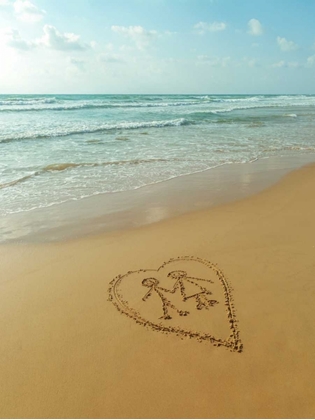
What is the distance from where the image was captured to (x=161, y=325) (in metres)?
3.21

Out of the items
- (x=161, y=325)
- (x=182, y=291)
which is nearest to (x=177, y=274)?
(x=182, y=291)

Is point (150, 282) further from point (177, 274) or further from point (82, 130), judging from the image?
point (82, 130)

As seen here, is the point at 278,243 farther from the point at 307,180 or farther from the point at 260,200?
the point at 307,180

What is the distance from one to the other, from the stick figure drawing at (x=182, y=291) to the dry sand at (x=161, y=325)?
20 millimetres

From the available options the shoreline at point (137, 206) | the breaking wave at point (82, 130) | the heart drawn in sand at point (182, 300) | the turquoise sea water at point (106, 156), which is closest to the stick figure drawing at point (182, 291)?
the heart drawn in sand at point (182, 300)

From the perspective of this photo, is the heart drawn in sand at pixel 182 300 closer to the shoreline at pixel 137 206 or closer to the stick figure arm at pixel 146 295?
the stick figure arm at pixel 146 295

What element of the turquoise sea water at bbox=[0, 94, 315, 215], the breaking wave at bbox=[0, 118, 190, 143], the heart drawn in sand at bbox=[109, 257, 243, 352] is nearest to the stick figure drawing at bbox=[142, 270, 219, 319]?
the heart drawn in sand at bbox=[109, 257, 243, 352]

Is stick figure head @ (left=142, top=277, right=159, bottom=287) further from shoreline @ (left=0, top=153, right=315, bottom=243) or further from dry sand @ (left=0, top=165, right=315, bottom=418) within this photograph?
shoreline @ (left=0, top=153, right=315, bottom=243)

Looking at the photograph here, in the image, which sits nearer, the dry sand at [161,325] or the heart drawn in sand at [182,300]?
the dry sand at [161,325]

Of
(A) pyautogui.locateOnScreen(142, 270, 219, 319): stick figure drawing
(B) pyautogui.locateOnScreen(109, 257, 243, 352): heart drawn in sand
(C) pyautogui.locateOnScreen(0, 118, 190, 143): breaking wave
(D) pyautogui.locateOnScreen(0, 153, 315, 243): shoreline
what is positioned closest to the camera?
(B) pyautogui.locateOnScreen(109, 257, 243, 352): heart drawn in sand

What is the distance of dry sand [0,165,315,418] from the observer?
8.17 ft

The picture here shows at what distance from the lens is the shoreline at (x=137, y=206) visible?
5.41m

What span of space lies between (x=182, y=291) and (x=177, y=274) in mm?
358

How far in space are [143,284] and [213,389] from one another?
1.59 meters
